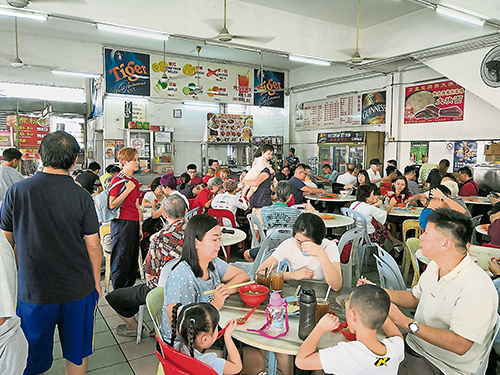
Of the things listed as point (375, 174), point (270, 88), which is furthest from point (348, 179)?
point (270, 88)

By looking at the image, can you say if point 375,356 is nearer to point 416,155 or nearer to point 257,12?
point 257,12

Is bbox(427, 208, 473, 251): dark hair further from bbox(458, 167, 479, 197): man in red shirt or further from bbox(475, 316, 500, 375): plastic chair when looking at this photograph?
bbox(458, 167, 479, 197): man in red shirt

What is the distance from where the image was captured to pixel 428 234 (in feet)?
7.06

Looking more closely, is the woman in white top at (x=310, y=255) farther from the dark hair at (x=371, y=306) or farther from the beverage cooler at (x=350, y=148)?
the beverage cooler at (x=350, y=148)

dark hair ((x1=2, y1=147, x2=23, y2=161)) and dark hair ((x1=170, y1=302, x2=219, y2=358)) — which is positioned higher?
dark hair ((x1=2, y1=147, x2=23, y2=161))

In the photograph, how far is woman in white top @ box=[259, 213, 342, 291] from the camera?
2518mm

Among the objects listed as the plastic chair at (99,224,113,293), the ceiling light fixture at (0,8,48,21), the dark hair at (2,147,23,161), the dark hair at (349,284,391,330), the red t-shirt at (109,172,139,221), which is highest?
the ceiling light fixture at (0,8,48,21)

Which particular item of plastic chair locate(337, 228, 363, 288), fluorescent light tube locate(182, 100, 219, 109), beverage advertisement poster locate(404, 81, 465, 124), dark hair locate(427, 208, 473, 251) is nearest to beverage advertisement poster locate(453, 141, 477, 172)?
beverage advertisement poster locate(404, 81, 465, 124)

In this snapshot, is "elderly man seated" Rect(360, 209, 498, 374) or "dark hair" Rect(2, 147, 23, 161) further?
"dark hair" Rect(2, 147, 23, 161)

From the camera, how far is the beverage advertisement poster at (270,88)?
12.7 meters

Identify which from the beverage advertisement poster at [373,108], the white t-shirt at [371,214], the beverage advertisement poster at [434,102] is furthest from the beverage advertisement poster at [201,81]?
the white t-shirt at [371,214]

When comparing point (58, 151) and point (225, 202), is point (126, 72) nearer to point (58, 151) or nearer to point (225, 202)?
point (225, 202)

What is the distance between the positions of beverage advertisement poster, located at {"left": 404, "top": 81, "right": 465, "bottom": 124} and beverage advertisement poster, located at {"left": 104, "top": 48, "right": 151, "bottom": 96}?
7482mm

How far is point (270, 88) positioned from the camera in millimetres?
13023
